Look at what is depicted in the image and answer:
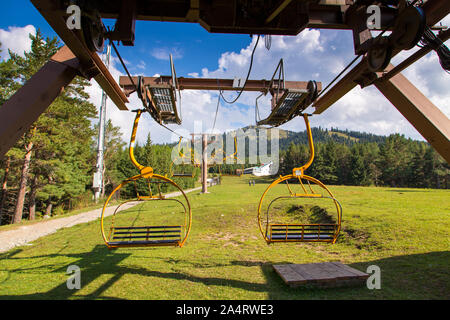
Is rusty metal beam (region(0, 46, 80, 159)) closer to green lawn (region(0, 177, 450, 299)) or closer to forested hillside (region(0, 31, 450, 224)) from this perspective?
green lawn (region(0, 177, 450, 299))

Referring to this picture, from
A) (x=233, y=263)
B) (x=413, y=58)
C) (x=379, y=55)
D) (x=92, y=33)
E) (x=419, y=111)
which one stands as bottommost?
(x=233, y=263)

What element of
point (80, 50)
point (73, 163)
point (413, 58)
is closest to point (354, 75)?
point (413, 58)

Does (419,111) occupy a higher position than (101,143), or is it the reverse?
(101,143)

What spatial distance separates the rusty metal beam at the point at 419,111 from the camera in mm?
3449

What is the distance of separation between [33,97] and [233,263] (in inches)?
239

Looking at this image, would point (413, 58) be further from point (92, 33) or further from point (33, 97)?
point (33, 97)

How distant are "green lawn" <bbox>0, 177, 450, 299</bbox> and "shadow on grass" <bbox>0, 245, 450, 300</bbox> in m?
0.02

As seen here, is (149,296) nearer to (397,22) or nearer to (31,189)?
(397,22)

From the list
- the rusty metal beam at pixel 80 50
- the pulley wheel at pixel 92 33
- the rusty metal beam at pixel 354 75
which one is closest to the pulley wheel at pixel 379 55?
the rusty metal beam at pixel 354 75

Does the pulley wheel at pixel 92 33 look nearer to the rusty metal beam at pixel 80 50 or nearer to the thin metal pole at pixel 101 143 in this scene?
the rusty metal beam at pixel 80 50

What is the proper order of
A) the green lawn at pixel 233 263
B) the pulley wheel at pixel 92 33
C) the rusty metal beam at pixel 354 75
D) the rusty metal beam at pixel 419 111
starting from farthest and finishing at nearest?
the green lawn at pixel 233 263 < the rusty metal beam at pixel 419 111 < the pulley wheel at pixel 92 33 < the rusty metal beam at pixel 354 75

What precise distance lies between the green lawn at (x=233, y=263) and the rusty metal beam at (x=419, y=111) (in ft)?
10.2

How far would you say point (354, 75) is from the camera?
4.24 m

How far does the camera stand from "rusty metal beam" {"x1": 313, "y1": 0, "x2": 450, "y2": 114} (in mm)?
2997
